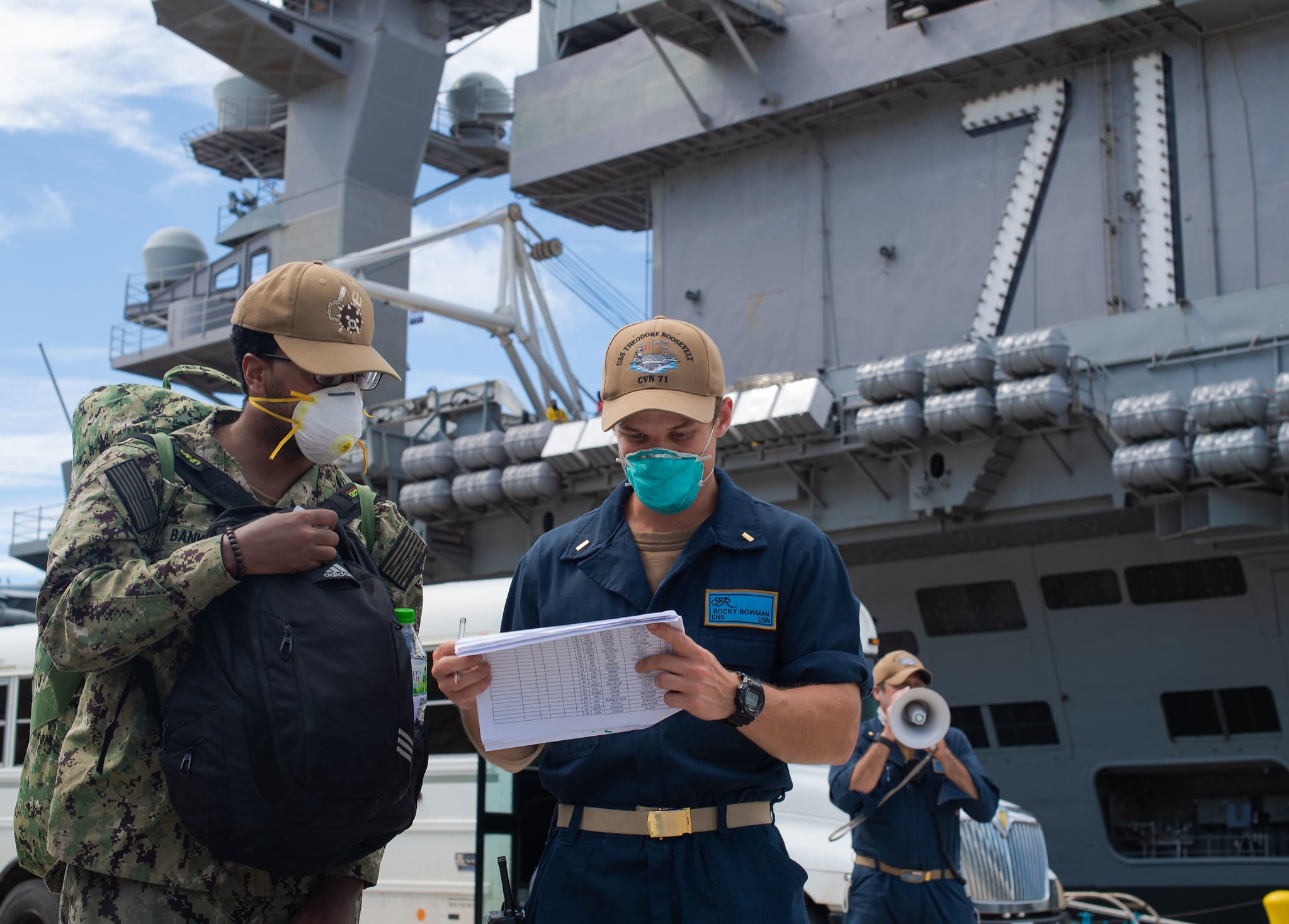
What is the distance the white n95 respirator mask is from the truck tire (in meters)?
7.22

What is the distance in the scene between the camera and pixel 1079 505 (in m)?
15.7

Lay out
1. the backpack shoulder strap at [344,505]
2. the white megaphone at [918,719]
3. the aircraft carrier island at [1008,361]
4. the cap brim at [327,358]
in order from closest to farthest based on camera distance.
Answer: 1. the cap brim at [327,358]
2. the backpack shoulder strap at [344,505]
3. the white megaphone at [918,719]
4. the aircraft carrier island at [1008,361]

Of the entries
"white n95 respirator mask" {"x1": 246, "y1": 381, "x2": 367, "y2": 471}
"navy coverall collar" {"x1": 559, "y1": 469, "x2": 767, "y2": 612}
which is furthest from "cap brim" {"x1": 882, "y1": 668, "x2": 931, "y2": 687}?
"white n95 respirator mask" {"x1": 246, "y1": 381, "x2": 367, "y2": 471}

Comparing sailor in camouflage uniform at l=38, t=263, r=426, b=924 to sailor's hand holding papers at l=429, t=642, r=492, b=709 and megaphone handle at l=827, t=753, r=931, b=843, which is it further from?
megaphone handle at l=827, t=753, r=931, b=843

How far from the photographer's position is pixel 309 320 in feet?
10.6

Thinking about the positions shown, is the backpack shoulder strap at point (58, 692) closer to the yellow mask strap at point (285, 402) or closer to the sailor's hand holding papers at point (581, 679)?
the yellow mask strap at point (285, 402)

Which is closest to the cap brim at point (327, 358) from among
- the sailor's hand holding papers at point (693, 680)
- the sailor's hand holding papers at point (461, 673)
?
the sailor's hand holding papers at point (461, 673)

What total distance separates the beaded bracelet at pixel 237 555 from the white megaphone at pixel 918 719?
4814 millimetres

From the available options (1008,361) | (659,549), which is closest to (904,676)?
(659,549)

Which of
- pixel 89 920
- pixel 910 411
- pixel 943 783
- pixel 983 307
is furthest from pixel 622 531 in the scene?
pixel 983 307

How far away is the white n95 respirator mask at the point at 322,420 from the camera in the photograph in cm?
322

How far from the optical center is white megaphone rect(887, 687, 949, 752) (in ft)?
22.5

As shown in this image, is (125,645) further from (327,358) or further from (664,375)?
(664,375)

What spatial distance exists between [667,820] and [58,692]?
1539 mm
